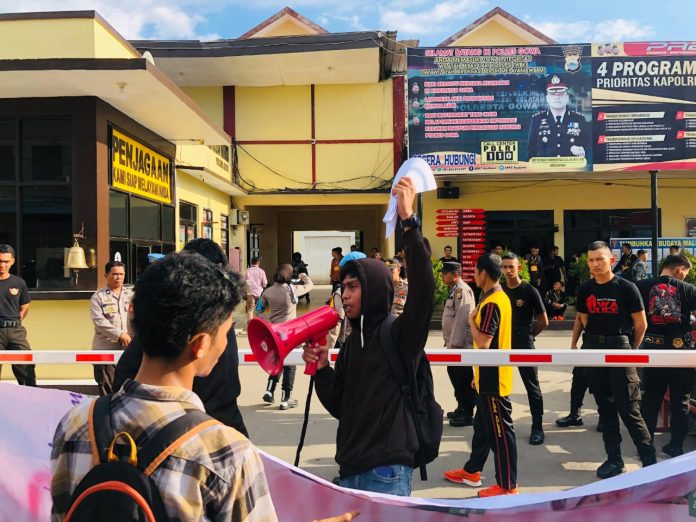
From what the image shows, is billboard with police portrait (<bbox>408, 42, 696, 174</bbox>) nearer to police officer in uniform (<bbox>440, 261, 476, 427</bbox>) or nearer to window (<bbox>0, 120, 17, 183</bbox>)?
police officer in uniform (<bbox>440, 261, 476, 427</bbox>)

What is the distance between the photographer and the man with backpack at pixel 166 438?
107cm

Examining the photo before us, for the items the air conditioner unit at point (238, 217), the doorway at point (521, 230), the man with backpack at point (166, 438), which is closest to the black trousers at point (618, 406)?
the man with backpack at point (166, 438)

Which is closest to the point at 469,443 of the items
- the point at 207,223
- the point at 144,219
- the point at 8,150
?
the point at 144,219

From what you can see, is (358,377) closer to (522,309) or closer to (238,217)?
(522,309)

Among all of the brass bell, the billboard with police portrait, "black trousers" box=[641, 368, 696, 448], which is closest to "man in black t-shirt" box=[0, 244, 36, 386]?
the brass bell

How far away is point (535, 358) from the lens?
171 inches

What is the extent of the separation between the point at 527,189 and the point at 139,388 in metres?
15.6

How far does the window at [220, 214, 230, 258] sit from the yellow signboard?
14.5 ft

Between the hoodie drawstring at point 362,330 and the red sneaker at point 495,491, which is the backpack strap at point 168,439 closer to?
the hoodie drawstring at point 362,330

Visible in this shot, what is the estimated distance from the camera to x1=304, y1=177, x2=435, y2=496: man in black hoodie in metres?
2.23

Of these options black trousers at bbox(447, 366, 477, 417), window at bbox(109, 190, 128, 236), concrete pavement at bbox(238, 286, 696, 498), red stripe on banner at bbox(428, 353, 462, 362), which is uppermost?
window at bbox(109, 190, 128, 236)

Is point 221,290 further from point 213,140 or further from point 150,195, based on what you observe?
point 213,140

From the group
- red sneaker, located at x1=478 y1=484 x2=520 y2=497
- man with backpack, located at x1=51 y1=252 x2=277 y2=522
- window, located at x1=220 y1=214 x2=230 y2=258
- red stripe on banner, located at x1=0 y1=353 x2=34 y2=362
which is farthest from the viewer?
window, located at x1=220 y1=214 x2=230 y2=258

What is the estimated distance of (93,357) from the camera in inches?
193
